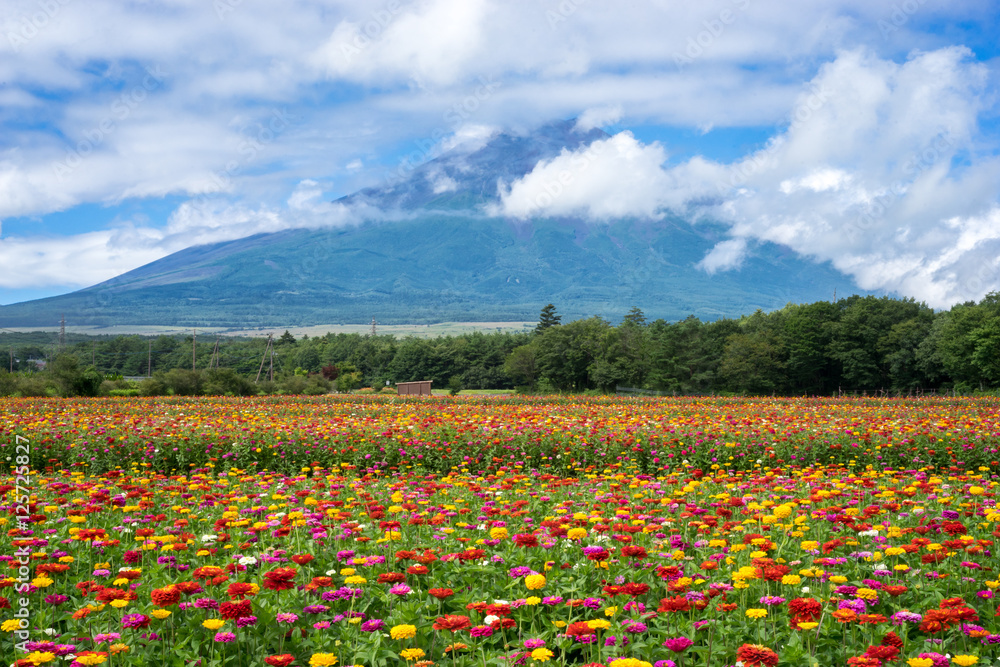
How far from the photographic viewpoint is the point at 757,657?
257 centimetres

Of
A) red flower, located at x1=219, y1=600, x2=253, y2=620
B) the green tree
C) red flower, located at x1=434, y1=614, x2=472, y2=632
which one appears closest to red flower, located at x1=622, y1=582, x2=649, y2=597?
red flower, located at x1=434, y1=614, x2=472, y2=632

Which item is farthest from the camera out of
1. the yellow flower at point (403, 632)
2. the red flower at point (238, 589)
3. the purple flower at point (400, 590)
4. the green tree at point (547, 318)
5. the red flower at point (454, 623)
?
the green tree at point (547, 318)

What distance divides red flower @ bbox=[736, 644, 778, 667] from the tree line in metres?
35.1

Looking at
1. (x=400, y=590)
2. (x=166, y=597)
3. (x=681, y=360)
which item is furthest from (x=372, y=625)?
(x=681, y=360)

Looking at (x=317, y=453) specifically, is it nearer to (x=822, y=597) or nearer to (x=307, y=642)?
(x=307, y=642)

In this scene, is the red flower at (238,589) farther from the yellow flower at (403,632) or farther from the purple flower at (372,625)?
the yellow flower at (403,632)

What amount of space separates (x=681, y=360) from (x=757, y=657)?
6973 centimetres

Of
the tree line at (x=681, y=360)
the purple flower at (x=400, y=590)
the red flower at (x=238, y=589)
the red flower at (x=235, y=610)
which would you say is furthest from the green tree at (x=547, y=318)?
the red flower at (x=235, y=610)

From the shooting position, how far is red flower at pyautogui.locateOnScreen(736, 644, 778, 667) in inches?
101

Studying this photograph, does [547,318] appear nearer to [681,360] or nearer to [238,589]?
[681,360]

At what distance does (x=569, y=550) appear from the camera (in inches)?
180

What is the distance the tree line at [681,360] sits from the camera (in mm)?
40250

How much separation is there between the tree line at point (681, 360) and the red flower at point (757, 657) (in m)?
35.1

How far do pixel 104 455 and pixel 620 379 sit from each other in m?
64.7
